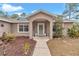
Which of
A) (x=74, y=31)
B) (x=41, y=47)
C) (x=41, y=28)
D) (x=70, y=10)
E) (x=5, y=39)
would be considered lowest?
(x=41, y=47)

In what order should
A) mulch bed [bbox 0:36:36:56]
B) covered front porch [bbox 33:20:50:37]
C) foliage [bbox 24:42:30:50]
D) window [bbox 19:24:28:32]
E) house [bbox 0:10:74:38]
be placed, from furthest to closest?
covered front porch [bbox 33:20:50:37] < window [bbox 19:24:28:32] < house [bbox 0:10:74:38] < foliage [bbox 24:42:30:50] < mulch bed [bbox 0:36:36:56]

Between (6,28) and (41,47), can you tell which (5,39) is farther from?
(41,47)

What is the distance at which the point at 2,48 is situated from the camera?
6699 mm

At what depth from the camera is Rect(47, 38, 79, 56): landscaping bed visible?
667 cm

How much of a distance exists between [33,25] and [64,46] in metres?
1.27

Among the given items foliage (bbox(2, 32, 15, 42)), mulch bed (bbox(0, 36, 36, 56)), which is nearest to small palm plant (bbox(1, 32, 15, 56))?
foliage (bbox(2, 32, 15, 42))

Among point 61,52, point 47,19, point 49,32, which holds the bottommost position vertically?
point 61,52

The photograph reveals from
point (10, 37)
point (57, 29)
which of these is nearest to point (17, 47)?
point (10, 37)

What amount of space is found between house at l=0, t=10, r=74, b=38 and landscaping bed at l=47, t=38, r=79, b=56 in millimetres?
295

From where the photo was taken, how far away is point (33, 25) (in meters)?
7.12

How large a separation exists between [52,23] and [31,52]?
4.11 ft

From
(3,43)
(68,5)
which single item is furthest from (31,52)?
(68,5)

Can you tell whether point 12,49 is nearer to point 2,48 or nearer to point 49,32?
point 2,48

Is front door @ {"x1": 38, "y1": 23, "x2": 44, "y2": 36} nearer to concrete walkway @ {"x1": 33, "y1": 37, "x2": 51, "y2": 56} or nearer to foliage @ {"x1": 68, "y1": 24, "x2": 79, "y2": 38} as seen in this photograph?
concrete walkway @ {"x1": 33, "y1": 37, "x2": 51, "y2": 56}
